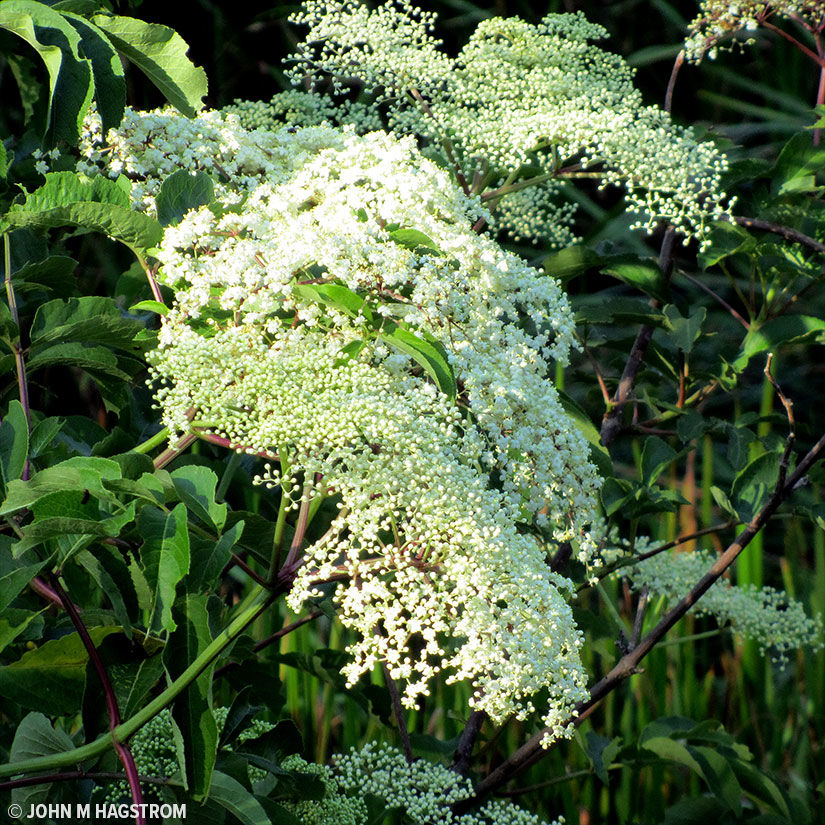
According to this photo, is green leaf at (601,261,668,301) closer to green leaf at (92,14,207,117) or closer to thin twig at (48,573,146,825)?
green leaf at (92,14,207,117)

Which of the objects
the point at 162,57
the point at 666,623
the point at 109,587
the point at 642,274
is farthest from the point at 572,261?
the point at 109,587

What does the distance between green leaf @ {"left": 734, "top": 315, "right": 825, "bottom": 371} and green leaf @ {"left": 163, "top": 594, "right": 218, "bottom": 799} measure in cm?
92

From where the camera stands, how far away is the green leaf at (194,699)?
79 cm

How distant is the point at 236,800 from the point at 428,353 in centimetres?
45

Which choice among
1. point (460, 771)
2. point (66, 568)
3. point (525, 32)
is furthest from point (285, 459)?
point (525, 32)

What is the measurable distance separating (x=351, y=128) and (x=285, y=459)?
461 millimetres

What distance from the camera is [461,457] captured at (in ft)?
2.87

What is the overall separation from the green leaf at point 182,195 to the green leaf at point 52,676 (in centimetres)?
40

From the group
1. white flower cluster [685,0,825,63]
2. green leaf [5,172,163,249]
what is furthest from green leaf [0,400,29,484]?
white flower cluster [685,0,825,63]

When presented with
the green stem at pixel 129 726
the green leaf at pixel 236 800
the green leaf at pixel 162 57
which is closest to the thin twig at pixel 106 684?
the green stem at pixel 129 726

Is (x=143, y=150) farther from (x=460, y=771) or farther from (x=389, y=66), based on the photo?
(x=460, y=771)

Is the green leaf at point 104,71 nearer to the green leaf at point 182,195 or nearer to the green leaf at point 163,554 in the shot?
the green leaf at point 182,195

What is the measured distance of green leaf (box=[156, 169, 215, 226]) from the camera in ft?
3.16

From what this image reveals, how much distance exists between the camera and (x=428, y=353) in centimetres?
81
